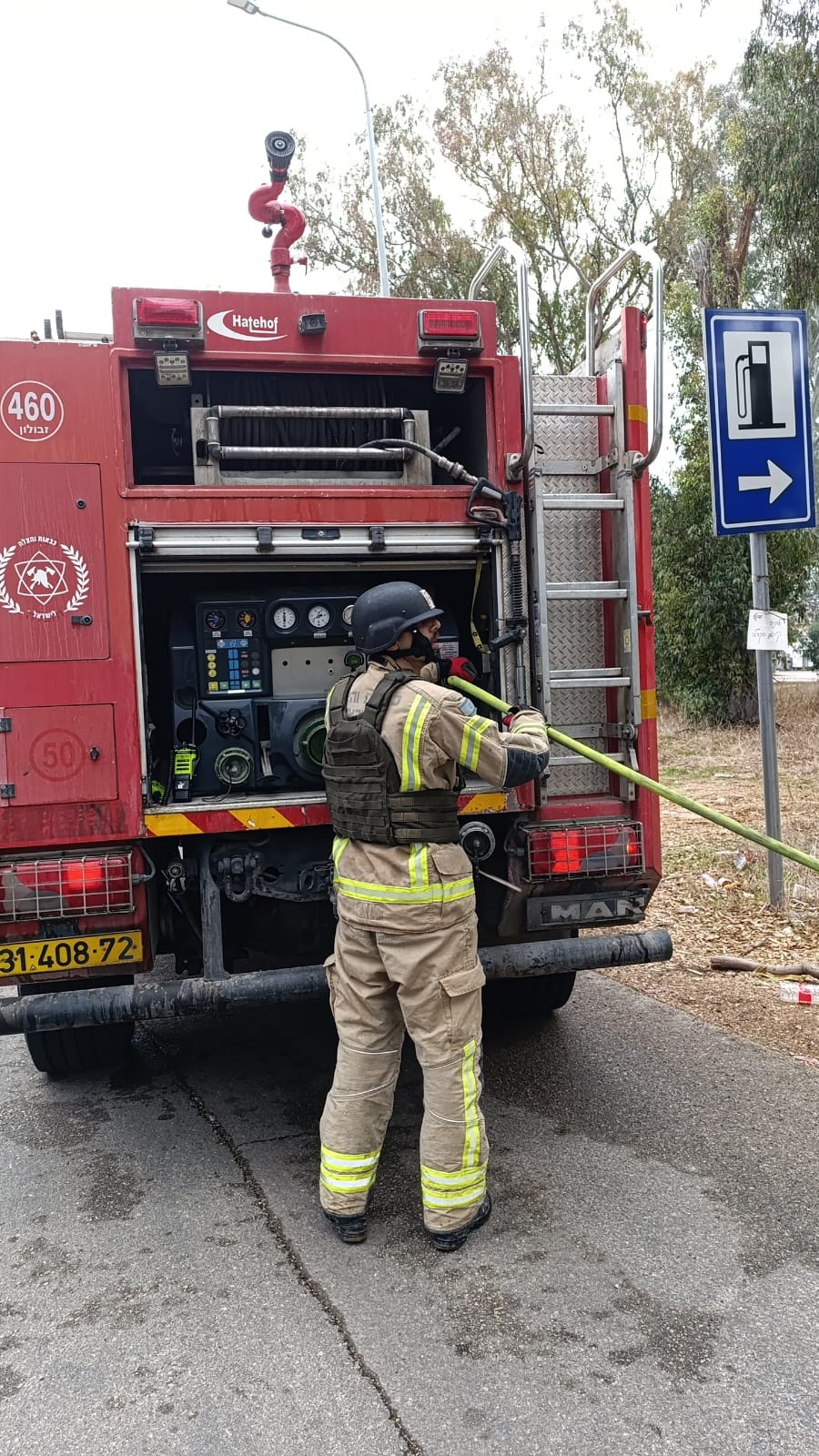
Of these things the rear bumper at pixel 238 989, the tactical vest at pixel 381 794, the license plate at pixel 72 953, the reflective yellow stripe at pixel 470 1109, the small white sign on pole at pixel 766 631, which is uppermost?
the small white sign on pole at pixel 766 631

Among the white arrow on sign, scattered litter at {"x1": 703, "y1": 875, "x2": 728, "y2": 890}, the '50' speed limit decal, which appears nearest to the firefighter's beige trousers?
the '50' speed limit decal

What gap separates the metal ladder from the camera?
12.6ft

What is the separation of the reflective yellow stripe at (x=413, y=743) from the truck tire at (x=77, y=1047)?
71.7 inches

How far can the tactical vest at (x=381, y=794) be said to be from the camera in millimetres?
3182

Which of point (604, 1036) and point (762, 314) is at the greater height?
point (762, 314)

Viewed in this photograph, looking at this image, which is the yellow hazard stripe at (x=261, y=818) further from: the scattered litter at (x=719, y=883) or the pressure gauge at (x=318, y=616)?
the scattered litter at (x=719, y=883)

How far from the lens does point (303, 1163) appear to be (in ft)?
11.9

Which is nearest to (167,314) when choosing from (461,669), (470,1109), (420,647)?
(420,647)

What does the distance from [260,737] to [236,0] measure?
11941 millimetres

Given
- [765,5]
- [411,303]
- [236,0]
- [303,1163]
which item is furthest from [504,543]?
[236,0]

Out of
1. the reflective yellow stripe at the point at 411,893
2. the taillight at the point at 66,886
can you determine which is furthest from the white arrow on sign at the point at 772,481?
the taillight at the point at 66,886

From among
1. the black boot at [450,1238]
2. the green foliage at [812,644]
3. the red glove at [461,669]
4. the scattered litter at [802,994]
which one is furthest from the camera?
the green foliage at [812,644]

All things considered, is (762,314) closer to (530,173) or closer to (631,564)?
(631,564)

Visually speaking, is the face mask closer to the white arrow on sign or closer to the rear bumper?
the rear bumper
